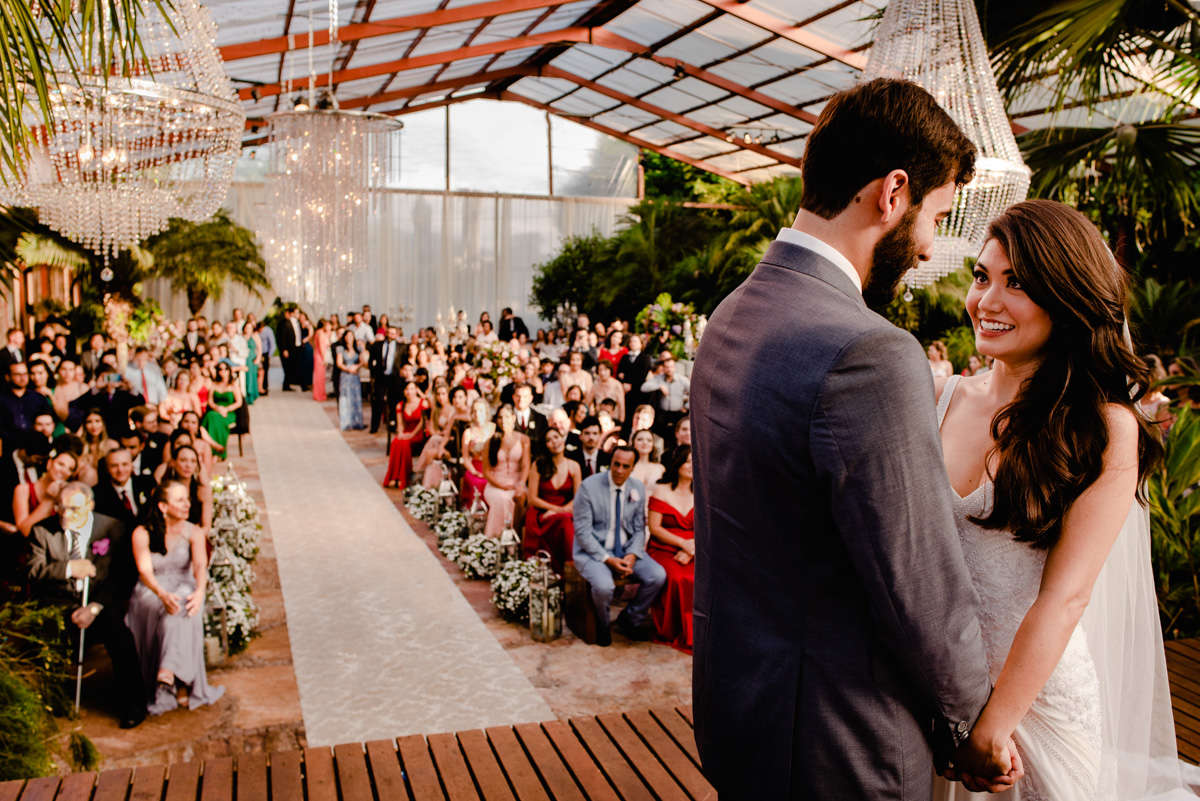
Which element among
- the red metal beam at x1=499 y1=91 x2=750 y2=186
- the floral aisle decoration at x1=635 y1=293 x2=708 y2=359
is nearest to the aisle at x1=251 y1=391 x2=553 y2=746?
the floral aisle decoration at x1=635 y1=293 x2=708 y2=359

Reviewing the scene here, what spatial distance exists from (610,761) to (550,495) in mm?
4090

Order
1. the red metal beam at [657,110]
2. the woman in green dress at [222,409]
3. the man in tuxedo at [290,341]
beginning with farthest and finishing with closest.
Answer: the red metal beam at [657,110] < the man in tuxedo at [290,341] < the woman in green dress at [222,409]

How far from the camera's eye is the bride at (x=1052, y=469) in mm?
1400

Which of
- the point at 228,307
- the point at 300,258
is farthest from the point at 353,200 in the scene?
the point at 228,307

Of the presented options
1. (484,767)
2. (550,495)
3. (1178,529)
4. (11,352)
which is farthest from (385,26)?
(484,767)

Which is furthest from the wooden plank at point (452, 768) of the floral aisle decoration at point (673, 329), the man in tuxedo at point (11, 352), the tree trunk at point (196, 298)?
the tree trunk at point (196, 298)

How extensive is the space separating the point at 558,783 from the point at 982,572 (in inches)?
58.7

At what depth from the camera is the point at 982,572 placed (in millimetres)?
1490

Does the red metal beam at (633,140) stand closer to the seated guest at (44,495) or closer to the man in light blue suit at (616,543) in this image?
the man in light blue suit at (616,543)

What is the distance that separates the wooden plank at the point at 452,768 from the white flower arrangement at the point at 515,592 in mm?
2834

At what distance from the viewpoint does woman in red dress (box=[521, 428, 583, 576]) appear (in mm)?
6492

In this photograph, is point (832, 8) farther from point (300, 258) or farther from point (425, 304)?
point (425, 304)

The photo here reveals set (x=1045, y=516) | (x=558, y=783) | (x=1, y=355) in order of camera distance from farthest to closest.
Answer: (x=1, y=355), (x=558, y=783), (x=1045, y=516)

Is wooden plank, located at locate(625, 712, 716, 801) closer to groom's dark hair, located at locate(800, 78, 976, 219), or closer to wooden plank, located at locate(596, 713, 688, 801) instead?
wooden plank, located at locate(596, 713, 688, 801)
